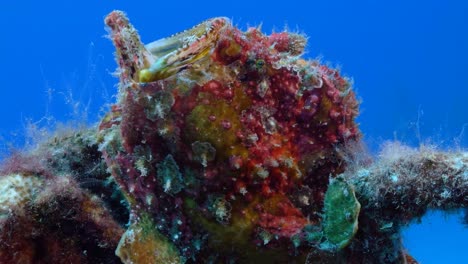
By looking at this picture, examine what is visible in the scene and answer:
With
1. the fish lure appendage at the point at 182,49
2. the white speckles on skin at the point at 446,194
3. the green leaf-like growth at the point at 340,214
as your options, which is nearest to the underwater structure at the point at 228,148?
the fish lure appendage at the point at 182,49

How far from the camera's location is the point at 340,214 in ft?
7.56

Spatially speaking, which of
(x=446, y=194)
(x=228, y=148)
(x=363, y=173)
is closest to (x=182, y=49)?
(x=228, y=148)

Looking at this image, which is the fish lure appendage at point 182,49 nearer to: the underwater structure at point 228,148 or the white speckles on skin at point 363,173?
the underwater structure at point 228,148

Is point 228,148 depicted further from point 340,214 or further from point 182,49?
point 340,214

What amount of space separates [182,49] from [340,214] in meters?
1.51

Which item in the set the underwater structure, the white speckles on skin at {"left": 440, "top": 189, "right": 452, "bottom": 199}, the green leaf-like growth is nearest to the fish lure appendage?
the underwater structure

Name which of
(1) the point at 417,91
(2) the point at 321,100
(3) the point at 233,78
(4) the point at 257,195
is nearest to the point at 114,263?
(4) the point at 257,195

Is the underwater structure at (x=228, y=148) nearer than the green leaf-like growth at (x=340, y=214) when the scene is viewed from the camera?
No

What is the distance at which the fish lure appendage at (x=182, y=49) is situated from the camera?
276cm

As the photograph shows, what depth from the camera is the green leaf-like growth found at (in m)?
2.25

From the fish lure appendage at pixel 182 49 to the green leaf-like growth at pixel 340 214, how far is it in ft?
4.32

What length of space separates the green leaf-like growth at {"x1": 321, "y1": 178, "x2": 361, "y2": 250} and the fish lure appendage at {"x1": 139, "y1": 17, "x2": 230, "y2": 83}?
132 cm

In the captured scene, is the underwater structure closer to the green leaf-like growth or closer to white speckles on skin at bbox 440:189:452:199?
the green leaf-like growth

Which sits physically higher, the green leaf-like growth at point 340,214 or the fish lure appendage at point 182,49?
the fish lure appendage at point 182,49
